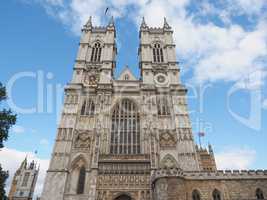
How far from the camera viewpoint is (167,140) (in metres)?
27.5

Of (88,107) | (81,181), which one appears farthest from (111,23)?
(81,181)

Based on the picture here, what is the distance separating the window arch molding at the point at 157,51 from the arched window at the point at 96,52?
8834 millimetres

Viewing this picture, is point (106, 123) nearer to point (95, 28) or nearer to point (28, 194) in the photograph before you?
point (95, 28)

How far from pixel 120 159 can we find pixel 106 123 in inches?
224

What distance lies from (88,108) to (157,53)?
1518 centimetres

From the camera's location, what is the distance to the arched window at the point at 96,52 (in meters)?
36.6

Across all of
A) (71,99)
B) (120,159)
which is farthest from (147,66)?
(120,159)

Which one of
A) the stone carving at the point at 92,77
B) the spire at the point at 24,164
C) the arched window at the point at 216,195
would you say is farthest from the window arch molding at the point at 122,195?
the spire at the point at 24,164

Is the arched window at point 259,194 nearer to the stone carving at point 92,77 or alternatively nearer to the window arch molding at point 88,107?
the window arch molding at point 88,107

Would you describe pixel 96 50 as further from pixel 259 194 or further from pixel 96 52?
pixel 259 194

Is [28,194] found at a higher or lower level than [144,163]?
higher

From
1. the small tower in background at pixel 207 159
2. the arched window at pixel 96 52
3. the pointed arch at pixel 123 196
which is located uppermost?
the arched window at pixel 96 52

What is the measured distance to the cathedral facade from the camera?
745 inches

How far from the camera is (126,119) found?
29.5m
